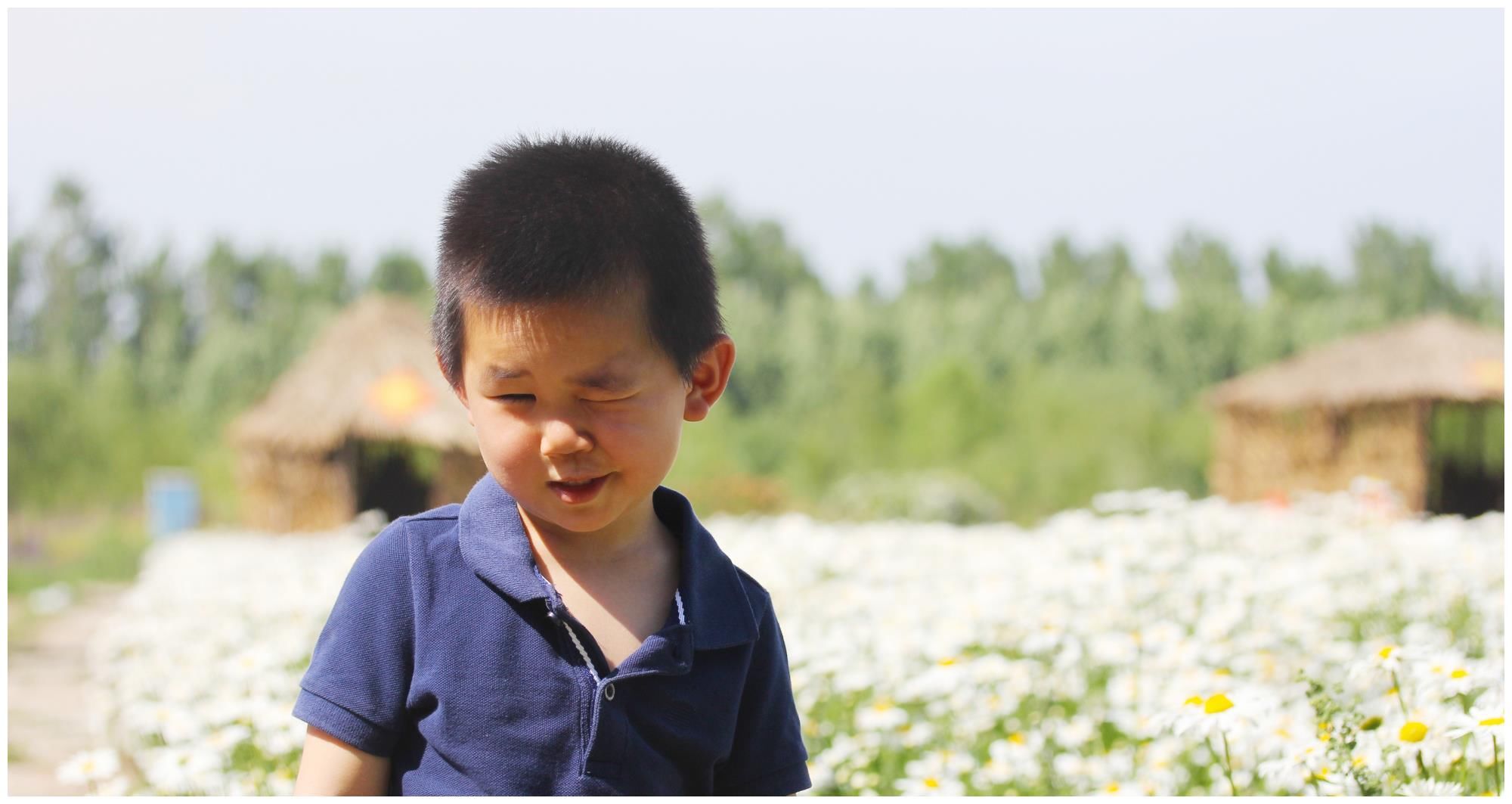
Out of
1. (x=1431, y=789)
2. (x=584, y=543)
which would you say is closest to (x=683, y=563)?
(x=584, y=543)

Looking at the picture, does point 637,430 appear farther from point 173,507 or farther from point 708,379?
point 173,507

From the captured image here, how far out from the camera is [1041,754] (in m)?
3.12

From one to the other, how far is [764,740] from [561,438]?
0.48 meters

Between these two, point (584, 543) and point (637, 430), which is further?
point (584, 543)

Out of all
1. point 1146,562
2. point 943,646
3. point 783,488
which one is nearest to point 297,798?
point 943,646

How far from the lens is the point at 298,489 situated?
12344 millimetres

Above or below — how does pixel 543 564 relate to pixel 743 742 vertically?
above

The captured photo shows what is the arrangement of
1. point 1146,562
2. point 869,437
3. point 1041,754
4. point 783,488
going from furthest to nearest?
1. point 869,437
2. point 783,488
3. point 1146,562
4. point 1041,754

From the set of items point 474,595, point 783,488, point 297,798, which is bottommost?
point 783,488

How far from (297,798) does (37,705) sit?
5.15 meters

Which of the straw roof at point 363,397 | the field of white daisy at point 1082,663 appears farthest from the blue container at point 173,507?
the field of white daisy at point 1082,663

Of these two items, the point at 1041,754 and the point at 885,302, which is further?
the point at 885,302

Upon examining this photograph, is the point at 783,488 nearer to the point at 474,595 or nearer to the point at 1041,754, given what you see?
the point at 1041,754

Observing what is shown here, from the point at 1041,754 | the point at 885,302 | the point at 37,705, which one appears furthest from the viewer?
the point at 885,302
